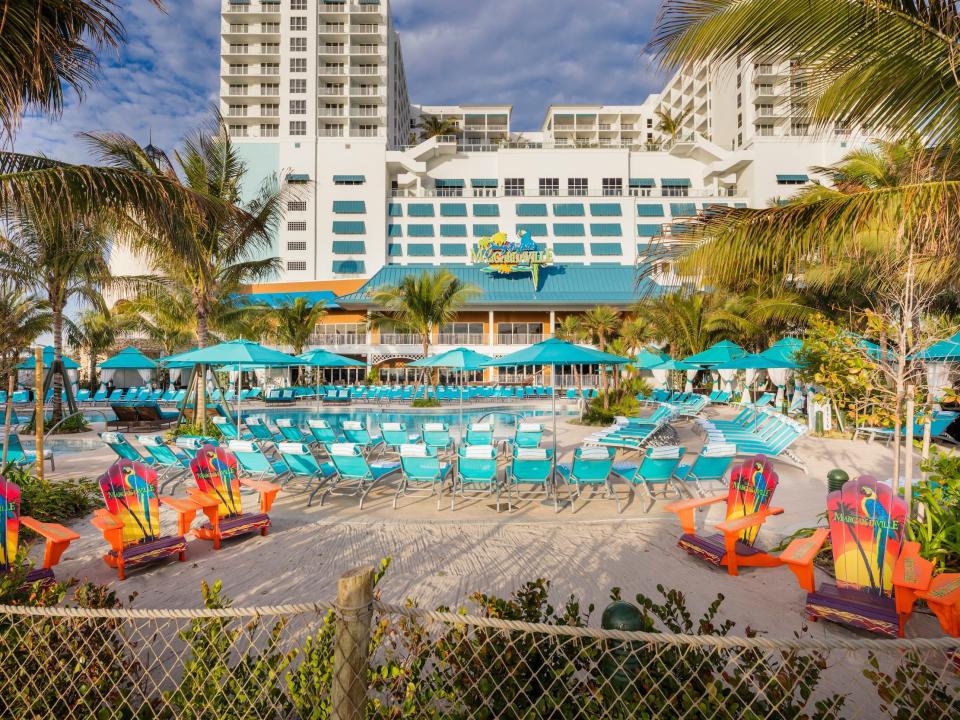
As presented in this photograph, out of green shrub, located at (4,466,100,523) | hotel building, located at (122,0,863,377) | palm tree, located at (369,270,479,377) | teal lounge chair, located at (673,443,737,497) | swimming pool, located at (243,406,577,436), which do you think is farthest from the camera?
hotel building, located at (122,0,863,377)

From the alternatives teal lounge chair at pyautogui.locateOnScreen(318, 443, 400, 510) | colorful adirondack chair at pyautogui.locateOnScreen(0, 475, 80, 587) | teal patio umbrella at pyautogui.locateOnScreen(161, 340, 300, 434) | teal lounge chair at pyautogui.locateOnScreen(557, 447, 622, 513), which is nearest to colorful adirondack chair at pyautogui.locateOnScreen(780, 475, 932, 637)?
teal lounge chair at pyautogui.locateOnScreen(557, 447, 622, 513)

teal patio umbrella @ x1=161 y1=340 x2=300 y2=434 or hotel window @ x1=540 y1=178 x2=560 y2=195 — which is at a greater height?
hotel window @ x1=540 y1=178 x2=560 y2=195

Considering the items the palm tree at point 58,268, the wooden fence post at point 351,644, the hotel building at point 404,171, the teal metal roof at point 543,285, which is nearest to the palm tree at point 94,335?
the hotel building at point 404,171

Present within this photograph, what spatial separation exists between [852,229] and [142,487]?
635 centimetres

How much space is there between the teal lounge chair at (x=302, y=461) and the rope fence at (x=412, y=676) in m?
4.12

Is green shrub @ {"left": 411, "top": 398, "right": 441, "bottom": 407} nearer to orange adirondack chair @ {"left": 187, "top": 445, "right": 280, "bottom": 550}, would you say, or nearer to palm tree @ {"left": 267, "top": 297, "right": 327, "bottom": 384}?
palm tree @ {"left": 267, "top": 297, "right": 327, "bottom": 384}

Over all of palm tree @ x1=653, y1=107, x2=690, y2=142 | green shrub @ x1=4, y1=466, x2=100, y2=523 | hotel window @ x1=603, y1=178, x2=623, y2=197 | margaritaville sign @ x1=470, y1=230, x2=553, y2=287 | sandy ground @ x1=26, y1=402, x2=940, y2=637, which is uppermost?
palm tree @ x1=653, y1=107, x2=690, y2=142

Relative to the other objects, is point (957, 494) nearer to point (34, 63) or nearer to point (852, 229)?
point (852, 229)

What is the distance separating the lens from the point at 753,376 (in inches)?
883

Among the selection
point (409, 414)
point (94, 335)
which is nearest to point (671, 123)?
point (409, 414)

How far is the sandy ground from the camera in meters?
4.11

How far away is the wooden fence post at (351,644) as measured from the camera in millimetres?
1732

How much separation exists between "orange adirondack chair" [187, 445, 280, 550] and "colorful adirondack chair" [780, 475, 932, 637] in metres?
4.80

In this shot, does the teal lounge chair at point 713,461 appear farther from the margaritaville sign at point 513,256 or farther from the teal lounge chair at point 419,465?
the margaritaville sign at point 513,256
